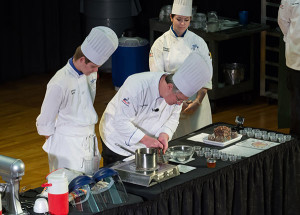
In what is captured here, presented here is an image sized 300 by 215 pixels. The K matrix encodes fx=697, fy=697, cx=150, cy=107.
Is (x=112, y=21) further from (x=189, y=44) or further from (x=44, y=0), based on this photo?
(x=189, y=44)

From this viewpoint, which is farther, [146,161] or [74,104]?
[74,104]

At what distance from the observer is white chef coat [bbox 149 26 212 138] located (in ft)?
15.4

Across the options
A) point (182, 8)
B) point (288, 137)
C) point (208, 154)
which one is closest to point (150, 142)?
point (208, 154)

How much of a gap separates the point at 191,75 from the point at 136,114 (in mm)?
488

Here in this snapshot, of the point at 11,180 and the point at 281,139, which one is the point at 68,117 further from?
the point at 281,139

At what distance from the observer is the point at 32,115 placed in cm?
682

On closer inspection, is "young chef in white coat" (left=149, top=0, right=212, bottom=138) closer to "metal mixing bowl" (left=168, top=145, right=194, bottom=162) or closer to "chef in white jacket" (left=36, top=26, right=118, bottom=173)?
"chef in white jacket" (left=36, top=26, right=118, bottom=173)

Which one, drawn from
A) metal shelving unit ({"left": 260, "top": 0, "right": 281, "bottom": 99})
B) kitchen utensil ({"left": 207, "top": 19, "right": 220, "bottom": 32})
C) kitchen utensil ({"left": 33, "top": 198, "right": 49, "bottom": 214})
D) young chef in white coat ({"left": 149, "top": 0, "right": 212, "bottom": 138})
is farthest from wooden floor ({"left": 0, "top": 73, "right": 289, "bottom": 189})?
kitchen utensil ({"left": 33, "top": 198, "right": 49, "bottom": 214})

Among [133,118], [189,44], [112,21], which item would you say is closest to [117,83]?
[112,21]

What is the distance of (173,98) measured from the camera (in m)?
3.52

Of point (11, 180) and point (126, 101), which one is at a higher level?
point (126, 101)

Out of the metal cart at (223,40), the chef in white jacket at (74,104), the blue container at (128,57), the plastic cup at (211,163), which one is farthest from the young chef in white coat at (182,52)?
the blue container at (128,57)

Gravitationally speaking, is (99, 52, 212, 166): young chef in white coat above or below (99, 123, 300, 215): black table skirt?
above

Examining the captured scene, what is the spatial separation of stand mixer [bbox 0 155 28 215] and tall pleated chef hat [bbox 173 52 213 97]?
0.97 m
